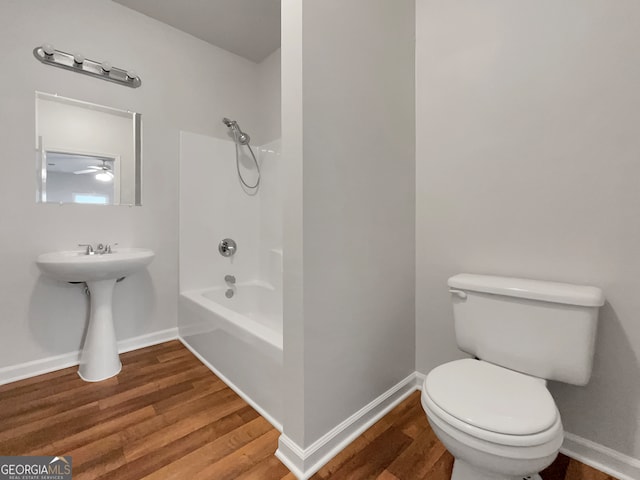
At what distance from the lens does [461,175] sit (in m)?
1.46

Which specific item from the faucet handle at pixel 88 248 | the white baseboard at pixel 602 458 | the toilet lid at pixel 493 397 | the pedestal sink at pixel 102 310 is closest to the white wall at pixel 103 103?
the faucet handle at pixel 88 248

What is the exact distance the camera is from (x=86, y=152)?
1873mm

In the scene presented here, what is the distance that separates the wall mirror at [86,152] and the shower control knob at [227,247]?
71 cm

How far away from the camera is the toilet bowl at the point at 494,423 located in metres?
0.77

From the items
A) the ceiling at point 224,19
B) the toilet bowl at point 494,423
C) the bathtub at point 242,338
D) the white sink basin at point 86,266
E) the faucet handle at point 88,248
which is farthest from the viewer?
the ceiling at point 224,19

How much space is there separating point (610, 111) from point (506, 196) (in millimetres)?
449

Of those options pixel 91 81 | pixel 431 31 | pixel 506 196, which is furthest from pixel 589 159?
pixel 91 81

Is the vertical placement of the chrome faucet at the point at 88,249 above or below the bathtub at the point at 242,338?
above

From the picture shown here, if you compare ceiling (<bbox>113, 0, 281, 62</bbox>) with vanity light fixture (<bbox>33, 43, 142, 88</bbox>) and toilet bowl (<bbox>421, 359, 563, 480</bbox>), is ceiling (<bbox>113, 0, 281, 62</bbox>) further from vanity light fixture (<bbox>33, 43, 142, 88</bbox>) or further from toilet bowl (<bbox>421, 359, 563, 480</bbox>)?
toilet bowl (<bbox>421, 359, 563, 480</bbox>)

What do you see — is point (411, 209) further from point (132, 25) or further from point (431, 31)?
point (132, 25)

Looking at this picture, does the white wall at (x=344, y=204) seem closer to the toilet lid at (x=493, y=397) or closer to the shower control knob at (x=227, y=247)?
the toilet lid at (x=493, y=397)

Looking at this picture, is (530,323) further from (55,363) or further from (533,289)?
(55,363)

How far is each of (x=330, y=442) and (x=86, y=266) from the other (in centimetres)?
155

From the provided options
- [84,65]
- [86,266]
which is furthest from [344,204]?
[84,65]
